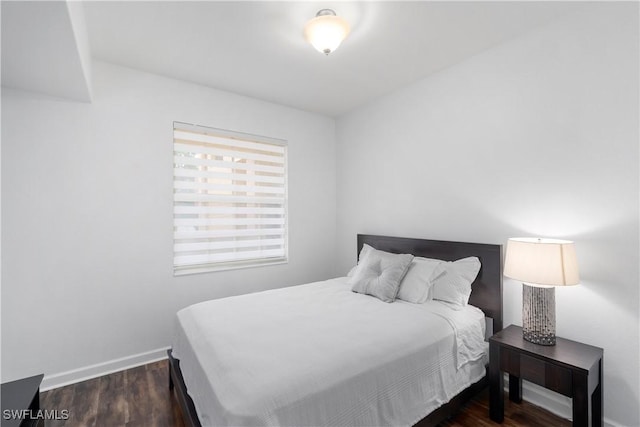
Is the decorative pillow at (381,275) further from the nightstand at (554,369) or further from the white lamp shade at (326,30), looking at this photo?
the white lamp shade at (326,30)

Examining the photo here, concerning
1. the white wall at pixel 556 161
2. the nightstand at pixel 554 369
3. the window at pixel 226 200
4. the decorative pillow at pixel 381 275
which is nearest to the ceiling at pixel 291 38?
the white wall at pixel 556 161

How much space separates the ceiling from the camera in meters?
1.96

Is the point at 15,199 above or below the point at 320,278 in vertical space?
above

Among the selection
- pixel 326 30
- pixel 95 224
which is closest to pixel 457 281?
pixel 326 30

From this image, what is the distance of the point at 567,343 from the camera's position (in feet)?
6.33

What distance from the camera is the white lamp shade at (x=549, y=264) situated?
5.83ft

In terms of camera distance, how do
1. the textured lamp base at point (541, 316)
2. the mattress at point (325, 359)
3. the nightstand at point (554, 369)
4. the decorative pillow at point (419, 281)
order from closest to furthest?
the mattress at point (325, 359), the nightstand at point (554, 369), the textured lamp base at point (541, 316), the decorative pillow at point (419, 281)

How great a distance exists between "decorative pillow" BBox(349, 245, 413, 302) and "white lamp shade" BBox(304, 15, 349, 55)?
1.78m

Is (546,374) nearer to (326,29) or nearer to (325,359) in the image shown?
(325,359)

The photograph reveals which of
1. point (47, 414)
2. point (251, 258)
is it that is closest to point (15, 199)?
point (47, 414)

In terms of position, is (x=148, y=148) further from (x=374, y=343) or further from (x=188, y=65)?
(x=374, y=343)

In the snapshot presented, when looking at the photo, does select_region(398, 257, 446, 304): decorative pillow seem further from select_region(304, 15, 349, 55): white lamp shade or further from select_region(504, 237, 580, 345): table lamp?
select_region(304, 15, 349, 55): white lamp shade

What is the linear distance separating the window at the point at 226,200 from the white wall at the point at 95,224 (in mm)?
128

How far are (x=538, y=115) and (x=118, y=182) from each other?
345 cm
